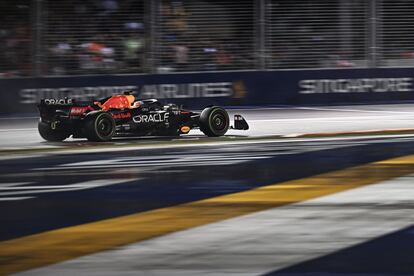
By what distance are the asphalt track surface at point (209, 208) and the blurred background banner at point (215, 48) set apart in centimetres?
708

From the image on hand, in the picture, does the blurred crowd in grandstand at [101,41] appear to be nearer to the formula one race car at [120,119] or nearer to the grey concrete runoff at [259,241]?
the formula one race car at [120,119]

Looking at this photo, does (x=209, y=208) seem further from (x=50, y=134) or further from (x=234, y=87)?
(x=234, y=87)

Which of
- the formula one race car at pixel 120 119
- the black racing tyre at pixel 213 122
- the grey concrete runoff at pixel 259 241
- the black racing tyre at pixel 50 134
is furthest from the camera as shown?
the black racing tyre at pixel 213 122

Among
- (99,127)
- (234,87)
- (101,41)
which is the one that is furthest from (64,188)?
(234,87)

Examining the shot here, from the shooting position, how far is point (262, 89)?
22.4 meters

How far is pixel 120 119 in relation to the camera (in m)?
14.5

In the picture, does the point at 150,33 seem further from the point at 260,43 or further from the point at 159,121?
the point at 159,121

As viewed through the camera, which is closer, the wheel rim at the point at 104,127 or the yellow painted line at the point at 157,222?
the yellow painted line at the point at 157,222

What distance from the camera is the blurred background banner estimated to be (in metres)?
20.8

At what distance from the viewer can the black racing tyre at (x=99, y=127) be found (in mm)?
14094

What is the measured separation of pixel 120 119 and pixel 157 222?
23.4 ft

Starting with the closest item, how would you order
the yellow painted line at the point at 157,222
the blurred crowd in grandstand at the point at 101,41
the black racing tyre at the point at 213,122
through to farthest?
1. the yellow painted line at the point at 157,222
2. the black racing tyre at the point at 213,122
3. the blurred crowd in grandstand at the point at 101,41

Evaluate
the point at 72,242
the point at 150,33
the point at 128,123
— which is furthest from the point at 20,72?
the point at 72,242

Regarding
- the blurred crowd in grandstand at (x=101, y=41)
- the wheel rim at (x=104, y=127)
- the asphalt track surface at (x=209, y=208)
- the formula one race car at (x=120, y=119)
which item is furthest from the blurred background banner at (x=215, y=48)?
the asphalt track surface at (x=209, y=208)
